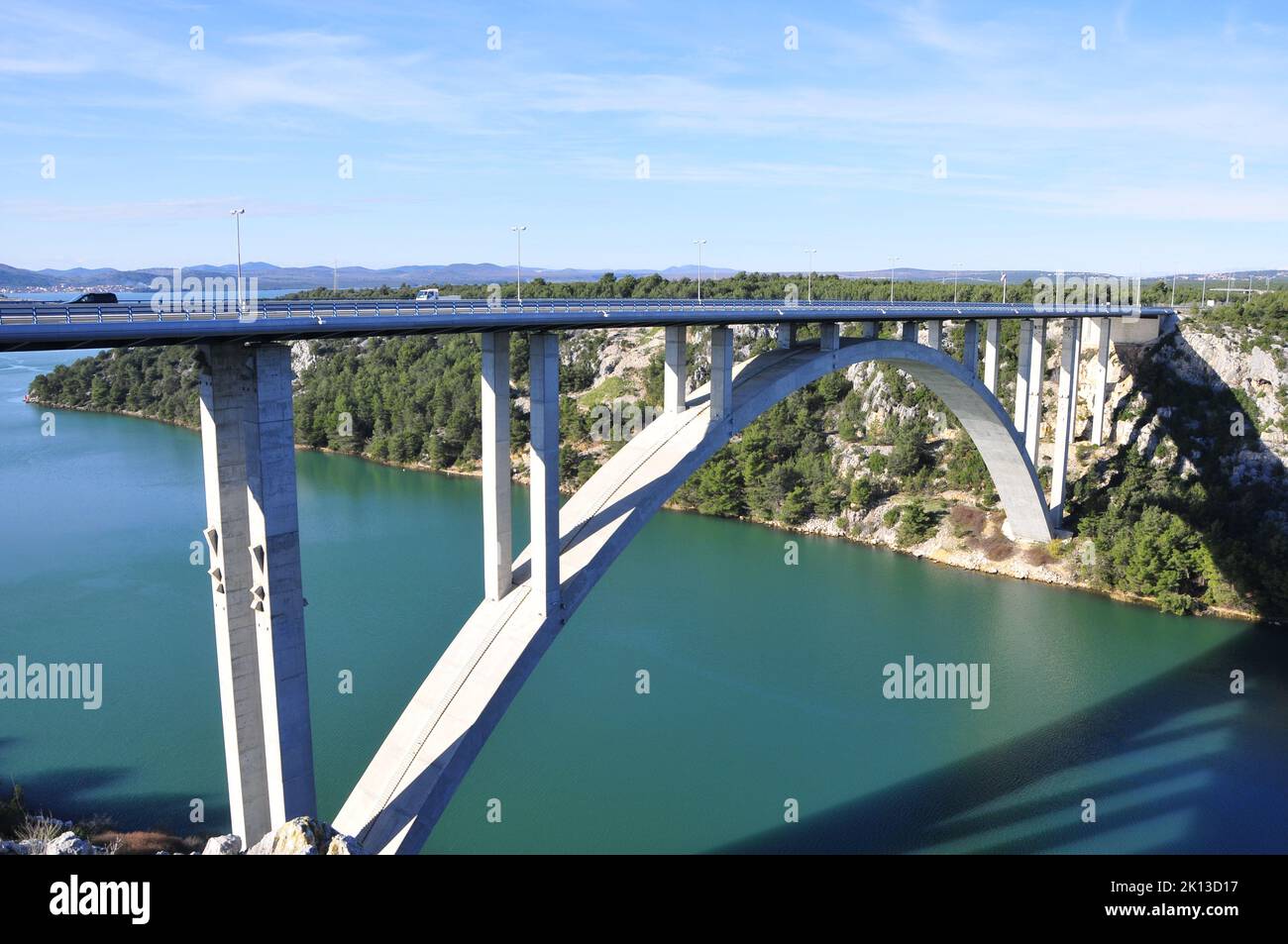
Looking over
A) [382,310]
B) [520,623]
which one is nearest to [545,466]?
[520,623]

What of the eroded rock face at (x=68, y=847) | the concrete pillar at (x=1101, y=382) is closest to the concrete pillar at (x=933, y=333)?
the concrete pillar at (x=1101, y=382)

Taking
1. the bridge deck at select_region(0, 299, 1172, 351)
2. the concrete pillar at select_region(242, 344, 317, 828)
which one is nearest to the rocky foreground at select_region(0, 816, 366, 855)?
the concrete pillar at select_region(242, 344, 317, 828)

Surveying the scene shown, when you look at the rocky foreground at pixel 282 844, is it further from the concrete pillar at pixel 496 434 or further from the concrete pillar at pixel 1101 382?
the concrete pillar at pixel 1101 382

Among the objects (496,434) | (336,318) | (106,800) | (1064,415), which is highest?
(336,318)

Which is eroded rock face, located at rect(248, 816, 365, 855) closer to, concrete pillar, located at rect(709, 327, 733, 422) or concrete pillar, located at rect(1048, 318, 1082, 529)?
concrete pillar, located at rect(709, 327, 733, 422)

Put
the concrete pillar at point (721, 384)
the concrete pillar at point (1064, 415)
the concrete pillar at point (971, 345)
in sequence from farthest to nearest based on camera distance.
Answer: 1. the concrete pillar at point (1064, 415)
2. the concrete pillar at point (971, 345)
3. the concrete pillar at point (721, 384)

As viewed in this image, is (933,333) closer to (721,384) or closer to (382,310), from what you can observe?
(721,384)

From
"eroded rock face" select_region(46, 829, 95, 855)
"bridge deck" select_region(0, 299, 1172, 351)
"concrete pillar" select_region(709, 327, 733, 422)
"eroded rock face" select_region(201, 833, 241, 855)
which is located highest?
"bridge deck" select_region(0, 299, 1172, 351)
